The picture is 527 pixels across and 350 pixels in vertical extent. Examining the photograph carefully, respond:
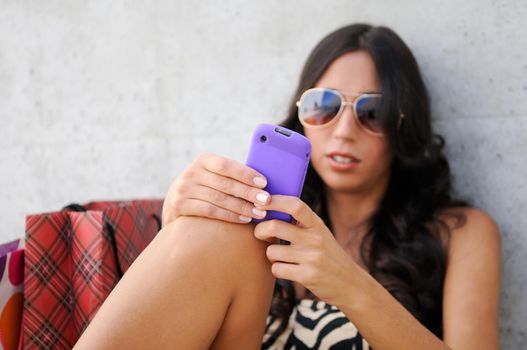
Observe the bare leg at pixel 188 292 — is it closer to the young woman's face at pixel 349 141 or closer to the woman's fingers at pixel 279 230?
the woman's fingers at pixel 279 230

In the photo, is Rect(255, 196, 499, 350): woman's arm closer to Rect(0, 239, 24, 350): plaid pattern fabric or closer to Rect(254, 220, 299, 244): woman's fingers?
Rect(254, 220, 299, 244): woman's fingers

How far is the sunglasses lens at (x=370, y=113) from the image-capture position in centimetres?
168

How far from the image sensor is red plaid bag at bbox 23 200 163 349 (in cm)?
142

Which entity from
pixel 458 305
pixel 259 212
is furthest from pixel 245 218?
pixel 458 305

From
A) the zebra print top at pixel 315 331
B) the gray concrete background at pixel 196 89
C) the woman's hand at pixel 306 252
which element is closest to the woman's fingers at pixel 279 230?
the woman's hand at pixel 306 252

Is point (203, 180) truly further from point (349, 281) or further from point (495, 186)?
point (495, 186)

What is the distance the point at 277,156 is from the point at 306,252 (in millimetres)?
227

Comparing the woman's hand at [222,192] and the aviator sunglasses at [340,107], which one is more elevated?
the aviator sunglasses at [340,107]

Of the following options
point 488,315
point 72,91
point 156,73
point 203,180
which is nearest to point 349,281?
point 203,180

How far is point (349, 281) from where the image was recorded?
3.68ft

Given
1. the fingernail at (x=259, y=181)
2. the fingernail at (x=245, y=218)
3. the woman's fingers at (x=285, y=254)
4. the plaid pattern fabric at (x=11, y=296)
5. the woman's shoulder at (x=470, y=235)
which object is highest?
the fingernail at (x=259, y=181)

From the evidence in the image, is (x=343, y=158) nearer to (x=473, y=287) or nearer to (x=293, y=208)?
(x=473, y=287)

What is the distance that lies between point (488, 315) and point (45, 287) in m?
1.31

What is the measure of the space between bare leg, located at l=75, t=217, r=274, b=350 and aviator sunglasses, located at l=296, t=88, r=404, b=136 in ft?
2.26
